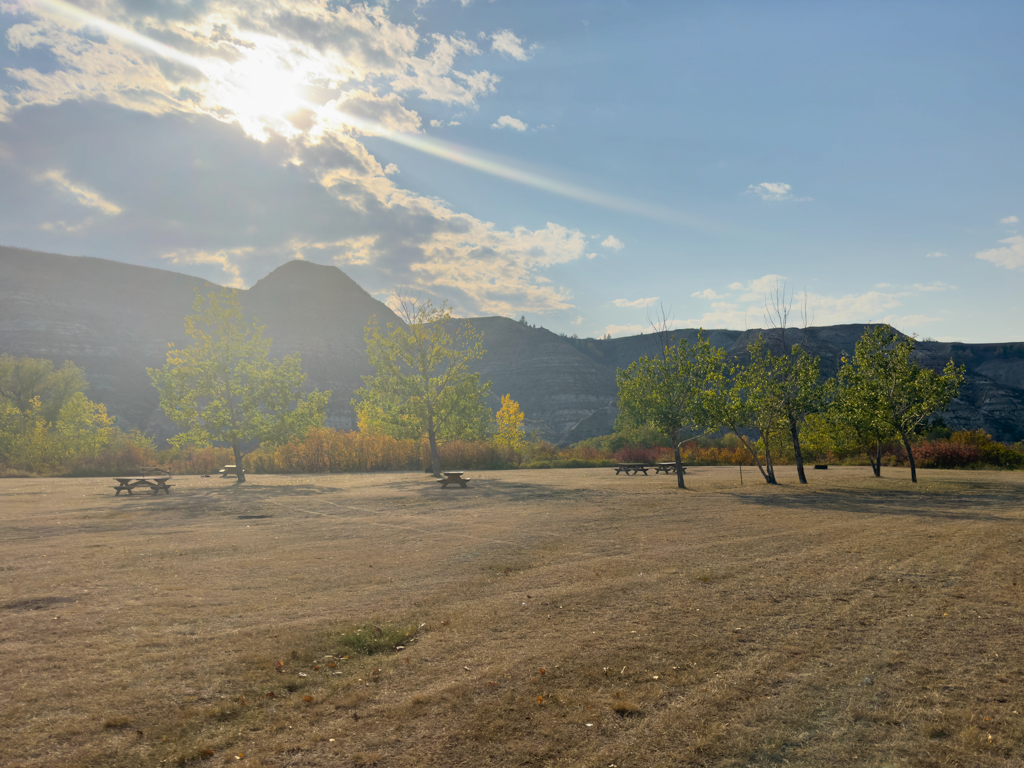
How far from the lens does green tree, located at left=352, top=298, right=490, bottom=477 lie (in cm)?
3070

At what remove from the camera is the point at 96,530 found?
39.9 feet

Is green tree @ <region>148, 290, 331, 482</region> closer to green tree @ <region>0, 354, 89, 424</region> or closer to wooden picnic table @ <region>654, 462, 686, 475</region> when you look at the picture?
wooden picnic table @ <region>654, 462, 686, 475</region>

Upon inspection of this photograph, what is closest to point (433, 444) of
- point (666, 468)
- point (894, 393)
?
point (666, 468)

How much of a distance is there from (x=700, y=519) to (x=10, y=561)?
44.3 feet

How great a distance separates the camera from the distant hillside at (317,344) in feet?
258

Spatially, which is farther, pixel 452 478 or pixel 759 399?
pixel 452 478

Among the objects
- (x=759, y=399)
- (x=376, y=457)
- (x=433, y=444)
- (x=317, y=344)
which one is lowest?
(x=376, y=457)

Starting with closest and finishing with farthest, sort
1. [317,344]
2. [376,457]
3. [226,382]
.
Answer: [226,382], [376,457], [317,344]

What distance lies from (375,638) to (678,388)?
17904 mm

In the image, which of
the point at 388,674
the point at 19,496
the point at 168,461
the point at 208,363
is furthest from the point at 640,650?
the point at 168,461

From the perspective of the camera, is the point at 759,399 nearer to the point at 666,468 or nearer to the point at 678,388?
the point at 678,388

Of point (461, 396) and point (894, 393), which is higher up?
point (461, 396)

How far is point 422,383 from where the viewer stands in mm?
30859

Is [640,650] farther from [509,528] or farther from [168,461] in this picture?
[168,461]
